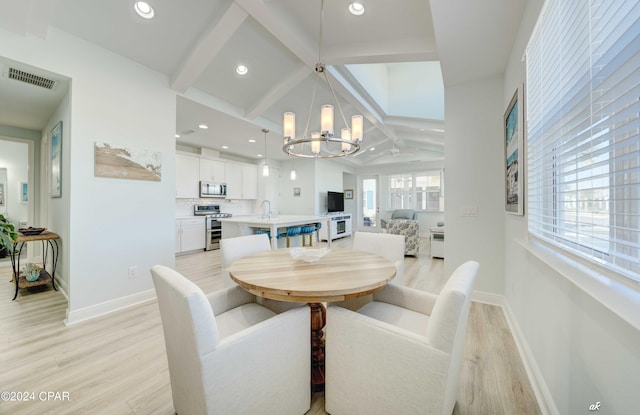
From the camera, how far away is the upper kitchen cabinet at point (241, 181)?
6.49 metres

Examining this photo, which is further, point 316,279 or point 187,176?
point 187,176

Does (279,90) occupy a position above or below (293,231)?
above

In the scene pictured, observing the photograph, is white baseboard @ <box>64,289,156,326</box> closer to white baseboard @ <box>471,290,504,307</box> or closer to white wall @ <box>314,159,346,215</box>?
white baseboard @ <box>471,290,504,307</box>

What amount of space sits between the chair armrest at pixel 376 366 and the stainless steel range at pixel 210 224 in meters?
5.23

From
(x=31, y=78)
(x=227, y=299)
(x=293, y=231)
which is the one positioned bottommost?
(x=227, y=299)

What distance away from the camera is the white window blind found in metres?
0.75

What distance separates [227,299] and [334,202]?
6399 millimetres

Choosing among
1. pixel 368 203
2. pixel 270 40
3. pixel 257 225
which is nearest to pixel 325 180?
pixel 368 203

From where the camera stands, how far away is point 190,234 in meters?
5.42

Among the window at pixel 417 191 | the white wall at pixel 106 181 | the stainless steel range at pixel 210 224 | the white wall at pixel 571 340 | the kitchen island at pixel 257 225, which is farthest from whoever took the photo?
the window at pixel 417 191

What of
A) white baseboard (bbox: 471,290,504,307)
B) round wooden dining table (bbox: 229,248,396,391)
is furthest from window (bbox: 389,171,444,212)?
round wooden dining table (bbox: 229,248,396,391)

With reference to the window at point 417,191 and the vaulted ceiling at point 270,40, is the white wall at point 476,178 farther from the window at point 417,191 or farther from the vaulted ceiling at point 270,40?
the window at point 417,191

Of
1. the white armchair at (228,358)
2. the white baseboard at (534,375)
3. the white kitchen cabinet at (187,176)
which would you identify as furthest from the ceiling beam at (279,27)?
the white kitchen cabinet at (187,176)

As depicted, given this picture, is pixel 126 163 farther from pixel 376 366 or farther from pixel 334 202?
pixel 334 202
